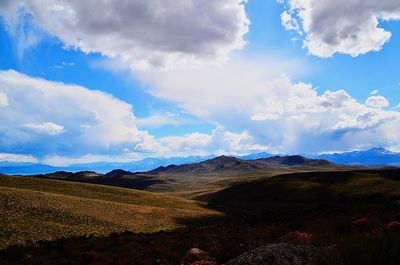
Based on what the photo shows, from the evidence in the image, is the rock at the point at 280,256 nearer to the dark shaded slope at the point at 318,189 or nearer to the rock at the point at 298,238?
the rock at the point at 298,238

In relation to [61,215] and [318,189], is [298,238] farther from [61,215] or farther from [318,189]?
[318,189]

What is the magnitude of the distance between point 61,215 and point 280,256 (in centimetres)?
4120

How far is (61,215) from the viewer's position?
1938 inches

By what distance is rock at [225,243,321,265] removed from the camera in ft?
46.5

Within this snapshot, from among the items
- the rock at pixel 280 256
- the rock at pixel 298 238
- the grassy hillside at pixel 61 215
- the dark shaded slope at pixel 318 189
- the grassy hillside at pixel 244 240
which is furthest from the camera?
the dark shaded slope at pixel 318 189

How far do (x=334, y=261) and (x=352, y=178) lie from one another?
11525 cm

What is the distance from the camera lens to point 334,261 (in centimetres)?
965

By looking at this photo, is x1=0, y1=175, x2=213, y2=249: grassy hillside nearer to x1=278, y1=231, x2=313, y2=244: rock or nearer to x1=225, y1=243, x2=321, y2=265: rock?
x1=278, y1=231, x2=313, y2=244: rock

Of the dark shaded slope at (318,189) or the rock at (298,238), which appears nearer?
the rock at (298,238)

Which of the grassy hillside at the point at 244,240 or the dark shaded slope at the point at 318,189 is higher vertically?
the dark shaded slope at the point at 318,189

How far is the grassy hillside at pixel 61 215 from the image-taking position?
40094 mm

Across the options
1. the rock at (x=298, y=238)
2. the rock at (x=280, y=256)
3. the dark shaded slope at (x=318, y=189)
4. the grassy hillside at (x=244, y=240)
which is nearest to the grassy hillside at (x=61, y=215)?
the grassy hillside at (x=244, y=240)

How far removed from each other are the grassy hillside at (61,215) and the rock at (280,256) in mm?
26666

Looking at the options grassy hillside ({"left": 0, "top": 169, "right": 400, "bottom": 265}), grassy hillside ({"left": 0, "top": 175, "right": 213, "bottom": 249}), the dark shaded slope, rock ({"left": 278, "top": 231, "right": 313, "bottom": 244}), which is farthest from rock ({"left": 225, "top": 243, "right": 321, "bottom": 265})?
the dark shaded slope
